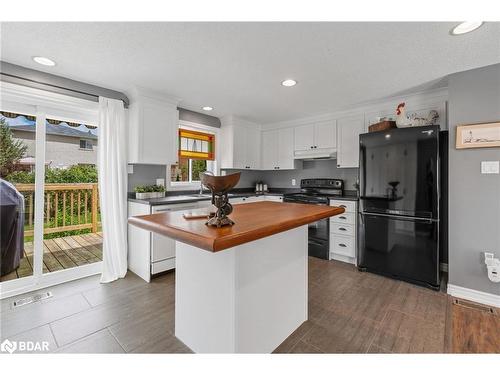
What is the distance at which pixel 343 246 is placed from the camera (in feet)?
11.0

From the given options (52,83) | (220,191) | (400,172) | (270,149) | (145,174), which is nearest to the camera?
(220,191)

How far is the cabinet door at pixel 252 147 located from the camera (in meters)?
4.40

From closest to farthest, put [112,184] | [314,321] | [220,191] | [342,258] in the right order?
[220,191] < [314,321] < [112,184] < [342,258]

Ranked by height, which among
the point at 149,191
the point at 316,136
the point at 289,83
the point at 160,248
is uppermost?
the point at 289,83

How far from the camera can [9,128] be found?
7.85 feet

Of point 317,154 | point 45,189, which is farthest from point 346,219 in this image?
point 45,189

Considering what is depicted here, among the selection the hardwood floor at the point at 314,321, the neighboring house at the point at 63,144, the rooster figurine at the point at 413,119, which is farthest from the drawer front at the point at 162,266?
the rooster figurine at the point at 413,119

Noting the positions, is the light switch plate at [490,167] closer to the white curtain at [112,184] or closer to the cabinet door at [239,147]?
the cabinet door at [239,147]

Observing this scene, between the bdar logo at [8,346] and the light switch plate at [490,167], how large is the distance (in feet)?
13.7

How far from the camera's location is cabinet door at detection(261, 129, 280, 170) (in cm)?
451

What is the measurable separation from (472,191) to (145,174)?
3847 millimetres

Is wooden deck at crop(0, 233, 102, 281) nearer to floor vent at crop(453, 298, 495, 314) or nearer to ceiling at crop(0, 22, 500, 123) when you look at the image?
ceiling at crop(0, 22, 500, 123)

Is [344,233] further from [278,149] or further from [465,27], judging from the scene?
[465,27]
